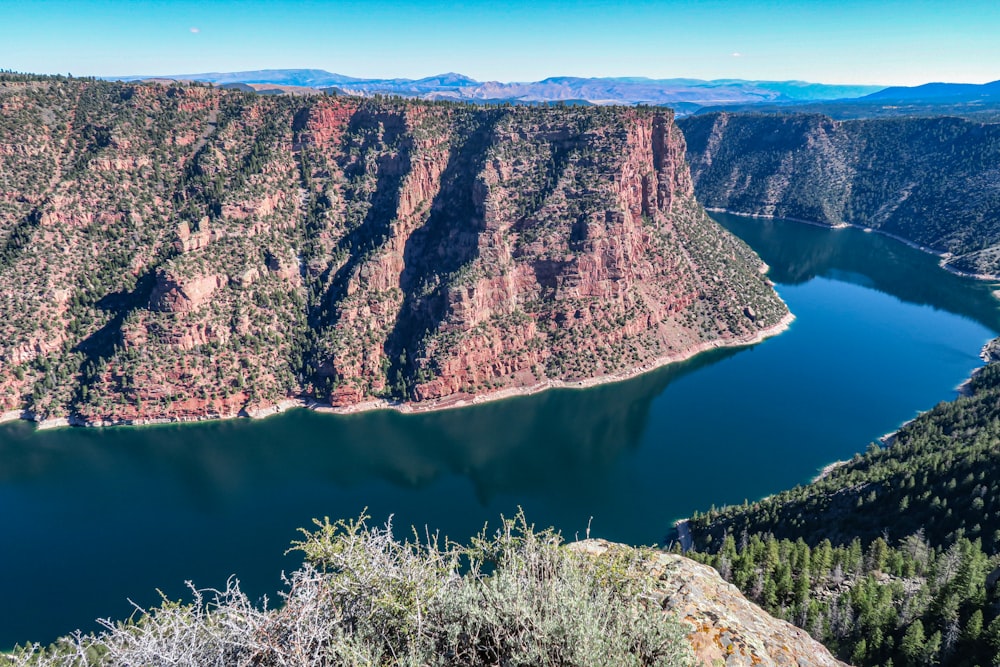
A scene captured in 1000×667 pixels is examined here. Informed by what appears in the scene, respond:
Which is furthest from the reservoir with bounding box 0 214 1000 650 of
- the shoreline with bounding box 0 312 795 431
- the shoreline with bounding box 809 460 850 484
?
the shoreline with bounding box 0 312 795 431

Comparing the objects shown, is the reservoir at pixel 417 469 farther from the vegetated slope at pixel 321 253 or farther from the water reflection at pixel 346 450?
the vegetated slope at pixel 321 253

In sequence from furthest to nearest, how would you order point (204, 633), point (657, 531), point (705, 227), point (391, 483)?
point (705, 227), point (391, 483), point (657, 531), point (204, 633)

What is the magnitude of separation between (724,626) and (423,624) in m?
9.42

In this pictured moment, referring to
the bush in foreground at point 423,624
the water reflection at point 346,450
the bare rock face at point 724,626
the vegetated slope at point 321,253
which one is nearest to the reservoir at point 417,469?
the water reflection at point 346,450

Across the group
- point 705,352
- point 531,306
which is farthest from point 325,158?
point 705,352

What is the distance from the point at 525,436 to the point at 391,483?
26.5 m

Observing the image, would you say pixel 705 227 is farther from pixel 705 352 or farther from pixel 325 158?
pixel 325 158

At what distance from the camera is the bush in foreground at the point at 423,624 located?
41.0ft

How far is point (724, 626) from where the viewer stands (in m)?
16.6

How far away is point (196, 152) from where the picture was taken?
12638 cm

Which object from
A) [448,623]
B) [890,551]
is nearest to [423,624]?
[448,623]

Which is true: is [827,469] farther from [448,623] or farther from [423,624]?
[423,624]

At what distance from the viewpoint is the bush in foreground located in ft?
41.0

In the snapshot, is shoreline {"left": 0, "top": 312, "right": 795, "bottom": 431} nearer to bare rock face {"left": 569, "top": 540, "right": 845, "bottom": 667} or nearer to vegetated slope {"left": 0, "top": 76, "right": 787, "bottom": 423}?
vegetated slope {"left": 0, "top": 76, "right": 787, "bottom": 423}
